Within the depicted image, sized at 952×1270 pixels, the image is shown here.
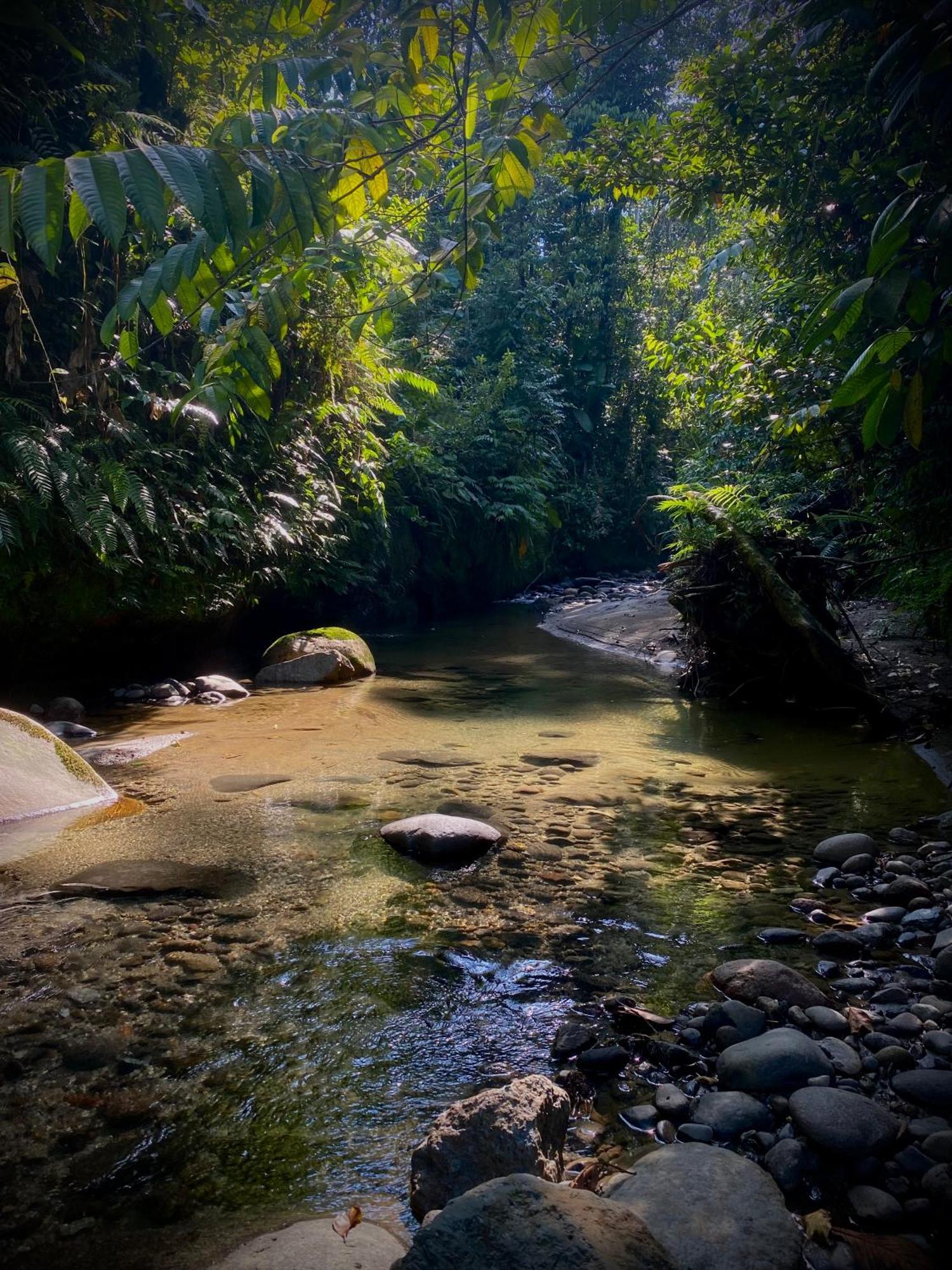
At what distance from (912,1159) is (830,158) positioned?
232 inches

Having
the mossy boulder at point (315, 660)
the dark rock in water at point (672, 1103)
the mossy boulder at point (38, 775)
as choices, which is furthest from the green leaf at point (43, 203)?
the mossy boulder at point (315, 660)

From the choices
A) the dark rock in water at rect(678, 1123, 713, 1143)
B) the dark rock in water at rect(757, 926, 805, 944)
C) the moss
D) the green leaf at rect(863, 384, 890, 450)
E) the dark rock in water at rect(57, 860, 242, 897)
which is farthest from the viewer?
the moss

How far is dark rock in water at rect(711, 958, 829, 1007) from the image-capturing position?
2480 mm

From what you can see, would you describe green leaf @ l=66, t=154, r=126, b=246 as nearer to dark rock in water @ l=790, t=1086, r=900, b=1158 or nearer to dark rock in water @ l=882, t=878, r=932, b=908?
dark rock in water @ l=790, t=1086, r=900, b=1158

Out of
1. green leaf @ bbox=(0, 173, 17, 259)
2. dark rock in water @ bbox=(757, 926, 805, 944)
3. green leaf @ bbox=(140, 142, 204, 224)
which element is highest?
green leaf @ bbox=(140, 142, 204, 224)

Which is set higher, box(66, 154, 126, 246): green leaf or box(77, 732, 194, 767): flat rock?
box(66, 154, 126, 246): green leaf

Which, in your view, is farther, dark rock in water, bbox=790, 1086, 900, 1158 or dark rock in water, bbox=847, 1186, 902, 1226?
dark rock in water, bbox=790, 1086, 900, 1158

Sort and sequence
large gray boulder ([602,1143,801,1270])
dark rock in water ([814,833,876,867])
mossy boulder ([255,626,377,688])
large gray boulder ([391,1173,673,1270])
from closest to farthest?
large gray boulder ([391,1173,673,1270]) → large gray boulder ([602,1143,801,1270]) → dark rock in water ([814,833,876,867]) → mossy boulder ([255,626,377,688])

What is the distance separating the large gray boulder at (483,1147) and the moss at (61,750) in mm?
3425

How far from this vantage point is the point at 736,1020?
233cm

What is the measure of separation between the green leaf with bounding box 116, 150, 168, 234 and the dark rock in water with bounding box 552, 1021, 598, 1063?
226 centimetres

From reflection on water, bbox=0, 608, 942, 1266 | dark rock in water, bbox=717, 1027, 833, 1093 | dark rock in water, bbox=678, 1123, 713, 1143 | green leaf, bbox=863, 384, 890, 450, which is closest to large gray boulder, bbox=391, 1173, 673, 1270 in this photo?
reflection on water, bbox=0, 608, 942, 1266

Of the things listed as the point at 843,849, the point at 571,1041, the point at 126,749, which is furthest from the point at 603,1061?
the point at 126,749

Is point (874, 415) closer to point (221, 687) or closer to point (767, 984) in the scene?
point (767, 984)
